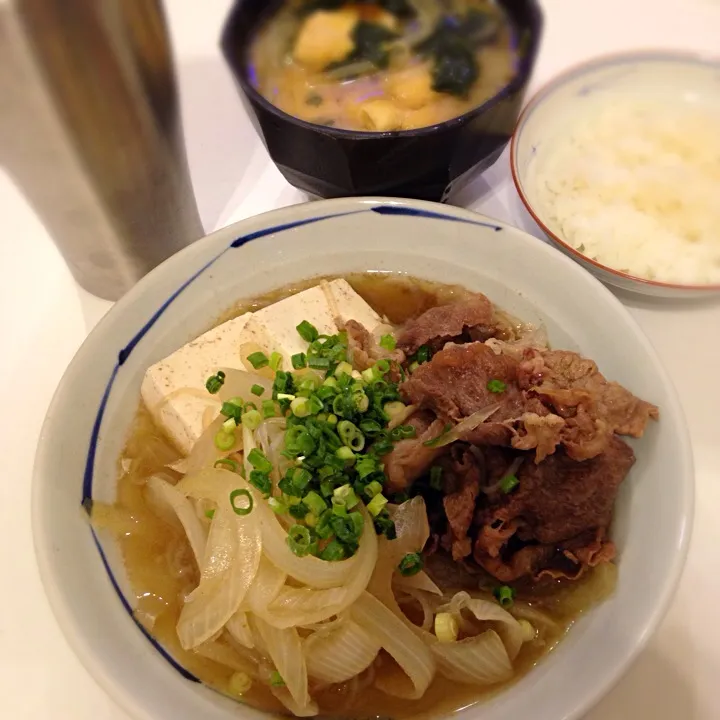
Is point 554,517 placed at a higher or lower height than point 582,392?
lower

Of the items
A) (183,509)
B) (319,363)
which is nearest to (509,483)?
(319,363)

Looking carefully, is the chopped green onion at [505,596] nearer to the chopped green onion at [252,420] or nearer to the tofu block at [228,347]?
the chopped green onion at [252,420]

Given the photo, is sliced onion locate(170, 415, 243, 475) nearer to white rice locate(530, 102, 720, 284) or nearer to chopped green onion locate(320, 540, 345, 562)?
chopped green onion locate(320, 540, 345, 562)

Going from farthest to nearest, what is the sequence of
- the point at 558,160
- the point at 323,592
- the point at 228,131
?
the point at 228,131
the point at 558,160
the point at 323,592

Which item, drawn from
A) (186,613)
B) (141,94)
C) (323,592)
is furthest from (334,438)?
(141,94)

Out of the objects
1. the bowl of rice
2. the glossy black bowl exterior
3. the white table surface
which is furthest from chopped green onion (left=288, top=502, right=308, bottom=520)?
the bowl of rice

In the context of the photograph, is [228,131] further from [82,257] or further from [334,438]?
[334,438]

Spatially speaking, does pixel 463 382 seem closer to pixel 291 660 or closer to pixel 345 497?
pixel 345 497
